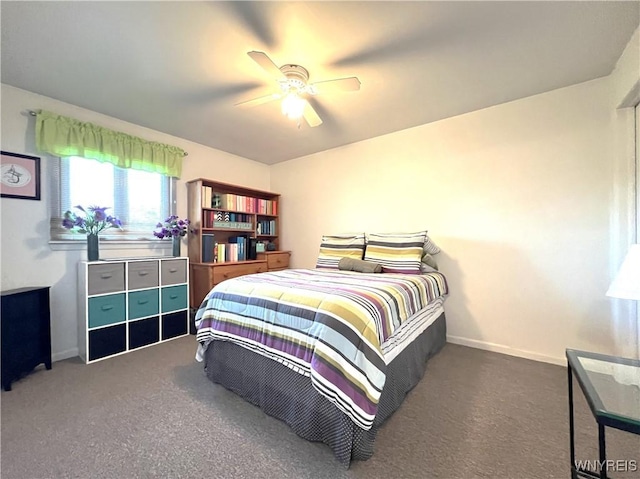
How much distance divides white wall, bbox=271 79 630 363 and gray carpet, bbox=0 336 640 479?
0.56 metres

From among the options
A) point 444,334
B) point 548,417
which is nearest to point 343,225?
point 444,334

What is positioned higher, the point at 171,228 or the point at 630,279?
the point at 171,228

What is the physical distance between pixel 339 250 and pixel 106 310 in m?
2.39

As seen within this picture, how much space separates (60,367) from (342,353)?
2.61 meters

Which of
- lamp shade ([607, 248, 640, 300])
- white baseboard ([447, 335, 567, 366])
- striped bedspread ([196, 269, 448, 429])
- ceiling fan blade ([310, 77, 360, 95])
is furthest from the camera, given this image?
white baseboard ([447, 335, 567, 366])

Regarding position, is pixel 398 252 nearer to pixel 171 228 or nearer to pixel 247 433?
pixel 247 433

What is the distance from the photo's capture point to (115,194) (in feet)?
9.27

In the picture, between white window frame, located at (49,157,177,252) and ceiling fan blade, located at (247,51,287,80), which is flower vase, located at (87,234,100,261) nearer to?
white window frame, located at (49,157,177,252)

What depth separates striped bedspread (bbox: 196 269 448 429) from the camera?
126cm

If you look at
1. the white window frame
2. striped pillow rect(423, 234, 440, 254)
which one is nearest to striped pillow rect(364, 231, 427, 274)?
striped pillow rect(423, 234, 440, 254)

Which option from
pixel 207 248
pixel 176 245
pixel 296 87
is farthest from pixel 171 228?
pixel 296 87

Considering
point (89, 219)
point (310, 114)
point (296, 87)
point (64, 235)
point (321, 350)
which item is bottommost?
point (321, 350)

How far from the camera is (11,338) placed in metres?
1.94
